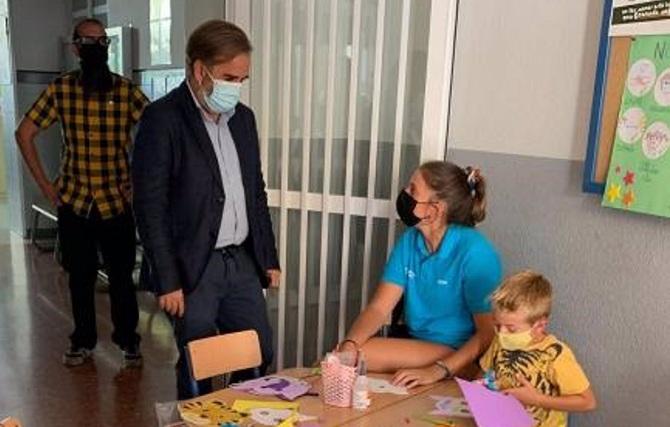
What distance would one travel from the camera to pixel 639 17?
1639 millimetres

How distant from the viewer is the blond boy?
1491mm

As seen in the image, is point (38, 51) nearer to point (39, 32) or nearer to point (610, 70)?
point (39, 32)

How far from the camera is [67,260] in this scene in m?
3.18

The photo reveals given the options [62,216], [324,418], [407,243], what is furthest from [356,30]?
[62,216]

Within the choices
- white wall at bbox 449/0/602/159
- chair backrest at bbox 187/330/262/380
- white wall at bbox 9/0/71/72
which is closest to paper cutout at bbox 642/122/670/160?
white wall at bbox 449/0/602/159

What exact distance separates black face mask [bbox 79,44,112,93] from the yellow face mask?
2350mm

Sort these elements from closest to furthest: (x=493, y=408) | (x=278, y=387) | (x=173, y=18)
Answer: (x=493, y=408) → (x=278, y=387) → (x=173, y=18)

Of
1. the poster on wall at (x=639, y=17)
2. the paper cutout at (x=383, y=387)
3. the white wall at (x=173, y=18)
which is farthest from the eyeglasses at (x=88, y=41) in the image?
the poster on wall at (x=639, y=17)

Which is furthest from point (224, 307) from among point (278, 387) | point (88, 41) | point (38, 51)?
point (38, 51)

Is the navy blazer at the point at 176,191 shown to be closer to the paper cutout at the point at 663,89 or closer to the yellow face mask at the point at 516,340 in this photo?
the yellow face mask at the point at 516,340

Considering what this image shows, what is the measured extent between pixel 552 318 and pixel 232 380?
1.07m

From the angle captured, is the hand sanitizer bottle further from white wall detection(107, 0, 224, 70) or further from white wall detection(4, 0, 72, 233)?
white wall detection(4, 0, 72, 233)

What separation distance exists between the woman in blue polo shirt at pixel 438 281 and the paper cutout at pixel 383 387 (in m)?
0.15

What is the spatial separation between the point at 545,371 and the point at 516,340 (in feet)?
0.32
